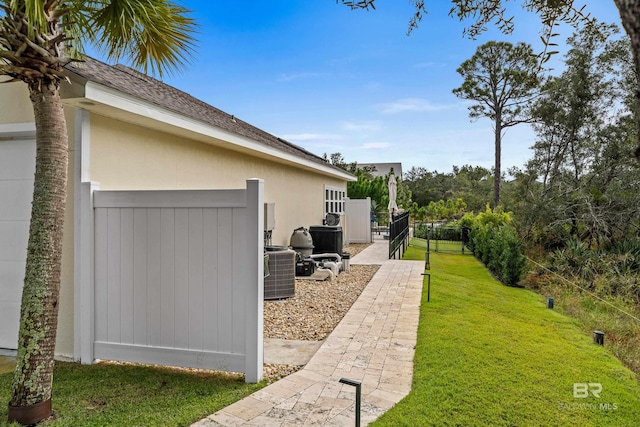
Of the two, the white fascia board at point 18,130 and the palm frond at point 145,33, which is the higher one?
the palm frond at point 145,33

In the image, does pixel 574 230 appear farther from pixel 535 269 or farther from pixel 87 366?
pixel 87 366

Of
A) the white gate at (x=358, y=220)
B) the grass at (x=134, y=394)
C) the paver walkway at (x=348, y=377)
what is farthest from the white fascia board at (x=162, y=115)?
the white gate at (x=358, y=220)

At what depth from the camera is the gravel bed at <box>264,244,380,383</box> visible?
18.0 ft

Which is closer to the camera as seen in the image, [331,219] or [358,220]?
[331,219]

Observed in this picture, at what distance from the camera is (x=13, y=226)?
4.73 meters

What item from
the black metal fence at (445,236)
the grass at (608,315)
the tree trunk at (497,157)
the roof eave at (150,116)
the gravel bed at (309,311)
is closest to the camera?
the roof eave at (150,116)

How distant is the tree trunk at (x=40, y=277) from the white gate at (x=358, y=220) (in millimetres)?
15436

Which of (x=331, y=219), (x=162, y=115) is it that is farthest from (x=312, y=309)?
(x=331, y=219)

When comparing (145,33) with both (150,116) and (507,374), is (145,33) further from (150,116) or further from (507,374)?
(507,374)

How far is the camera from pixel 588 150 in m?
14.4

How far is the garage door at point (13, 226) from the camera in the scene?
15.4 ft

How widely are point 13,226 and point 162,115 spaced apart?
208cm

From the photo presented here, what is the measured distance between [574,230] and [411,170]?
1920 inches

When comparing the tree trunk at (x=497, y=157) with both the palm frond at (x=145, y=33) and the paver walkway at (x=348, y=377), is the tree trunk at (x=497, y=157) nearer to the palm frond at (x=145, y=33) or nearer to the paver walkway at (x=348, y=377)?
the paver walkway at (x=348, y=377)
